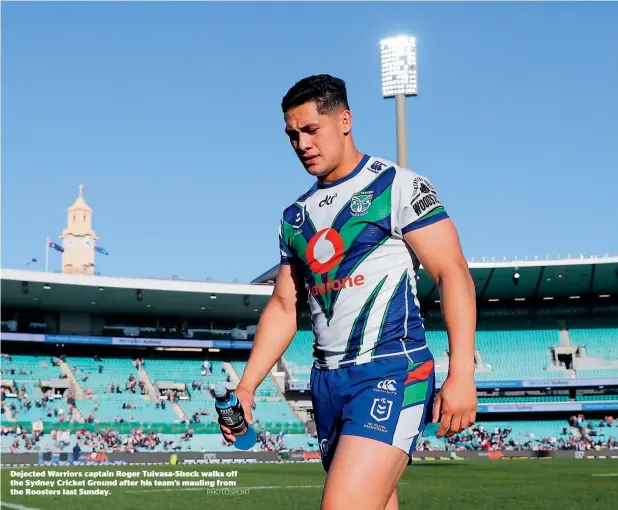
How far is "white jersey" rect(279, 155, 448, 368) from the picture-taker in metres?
4.31

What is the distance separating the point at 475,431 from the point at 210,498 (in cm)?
3833

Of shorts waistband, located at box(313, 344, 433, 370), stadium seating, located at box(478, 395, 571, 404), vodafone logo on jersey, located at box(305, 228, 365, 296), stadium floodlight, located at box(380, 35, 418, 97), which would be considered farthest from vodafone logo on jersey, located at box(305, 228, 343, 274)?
stadium seating, located at box(478, 395, 571, 404)

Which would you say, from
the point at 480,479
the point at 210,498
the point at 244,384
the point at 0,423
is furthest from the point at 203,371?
the point at 244,384

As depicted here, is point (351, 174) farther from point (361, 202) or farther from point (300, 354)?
point (300, 354)

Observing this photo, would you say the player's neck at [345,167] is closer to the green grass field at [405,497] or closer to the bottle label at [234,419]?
the bottle label at [234,419]

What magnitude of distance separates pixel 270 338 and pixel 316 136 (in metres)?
1.18

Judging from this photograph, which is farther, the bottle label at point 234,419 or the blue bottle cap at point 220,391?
the bottle label at point 234,419

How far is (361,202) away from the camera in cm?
443

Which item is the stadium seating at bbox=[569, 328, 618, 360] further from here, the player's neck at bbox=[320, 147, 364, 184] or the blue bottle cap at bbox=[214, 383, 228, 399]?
the blue bottle cap at bbox=[214, 383, 228, 399]

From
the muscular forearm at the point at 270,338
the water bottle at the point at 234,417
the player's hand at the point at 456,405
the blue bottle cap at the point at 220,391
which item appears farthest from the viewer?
the muscular forearm at the point at 270,338

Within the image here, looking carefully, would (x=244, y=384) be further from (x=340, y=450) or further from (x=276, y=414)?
(x=276, y=414)

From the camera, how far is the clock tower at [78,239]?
89.6 metres

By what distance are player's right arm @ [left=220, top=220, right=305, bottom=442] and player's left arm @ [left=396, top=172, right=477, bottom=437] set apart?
0.83 metres

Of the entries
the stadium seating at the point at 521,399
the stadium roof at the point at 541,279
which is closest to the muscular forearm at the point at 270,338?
the stadium roof at the point at 541,279
